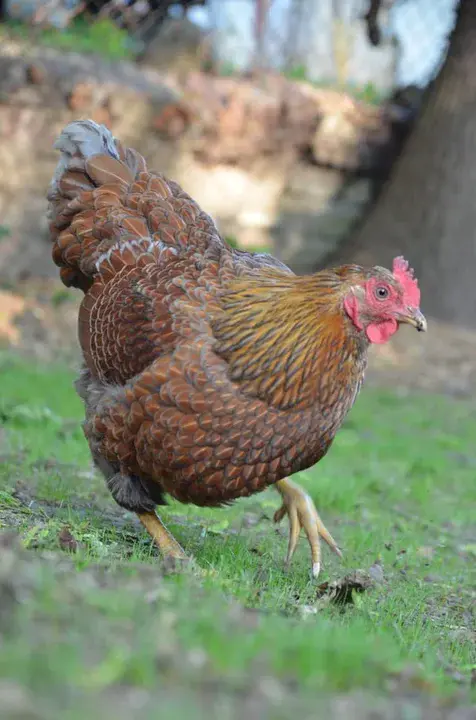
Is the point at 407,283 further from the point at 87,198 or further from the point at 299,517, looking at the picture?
the point at 87,198

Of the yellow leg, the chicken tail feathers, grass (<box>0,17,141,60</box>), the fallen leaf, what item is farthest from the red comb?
grass (<box>0,17,141,60</box>)

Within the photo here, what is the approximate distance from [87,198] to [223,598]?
2.74 metres

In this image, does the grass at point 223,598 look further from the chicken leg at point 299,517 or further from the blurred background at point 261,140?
the blurred background at point 261,140

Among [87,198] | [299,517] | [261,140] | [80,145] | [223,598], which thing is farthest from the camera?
[261,140]

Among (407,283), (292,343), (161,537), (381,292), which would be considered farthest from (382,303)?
(161,537)

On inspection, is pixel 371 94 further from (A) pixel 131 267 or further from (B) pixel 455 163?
(A) pixel 131 267

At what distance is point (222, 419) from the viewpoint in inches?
166

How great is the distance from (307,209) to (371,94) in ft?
8.55

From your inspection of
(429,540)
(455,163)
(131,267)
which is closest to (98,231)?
(131,267)

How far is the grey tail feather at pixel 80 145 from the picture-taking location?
548 centimetres

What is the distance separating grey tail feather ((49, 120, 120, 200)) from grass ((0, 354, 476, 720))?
1.87 meters

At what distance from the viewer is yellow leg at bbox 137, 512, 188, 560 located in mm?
4637

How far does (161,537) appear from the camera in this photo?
15.5 feet

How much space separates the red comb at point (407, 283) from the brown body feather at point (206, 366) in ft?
0.63
